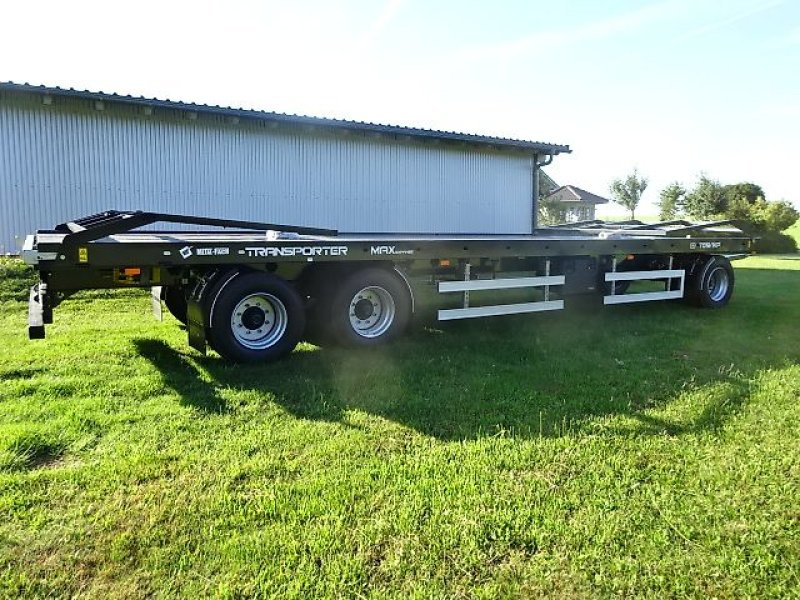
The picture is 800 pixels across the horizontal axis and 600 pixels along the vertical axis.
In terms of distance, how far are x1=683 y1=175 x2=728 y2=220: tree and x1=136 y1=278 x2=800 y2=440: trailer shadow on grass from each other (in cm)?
4068

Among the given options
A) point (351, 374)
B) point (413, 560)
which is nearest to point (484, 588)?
point (413, 560)

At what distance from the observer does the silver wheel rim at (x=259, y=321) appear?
20.3 feet

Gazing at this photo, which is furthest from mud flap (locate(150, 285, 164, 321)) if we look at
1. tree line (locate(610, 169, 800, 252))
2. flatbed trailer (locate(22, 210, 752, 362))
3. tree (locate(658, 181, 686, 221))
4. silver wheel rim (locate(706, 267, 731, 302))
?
tree (locate(658, 181, 686, 221))

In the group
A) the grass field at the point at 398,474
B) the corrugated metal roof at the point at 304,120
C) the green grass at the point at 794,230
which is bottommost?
the grass field at the point at 398,474

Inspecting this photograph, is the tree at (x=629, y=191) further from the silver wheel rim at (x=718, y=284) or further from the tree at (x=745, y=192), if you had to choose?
the silver wheel rim at (x=718, y=284)

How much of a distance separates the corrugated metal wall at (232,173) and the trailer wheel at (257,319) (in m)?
8.04

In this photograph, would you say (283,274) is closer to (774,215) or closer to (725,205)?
(774,215)

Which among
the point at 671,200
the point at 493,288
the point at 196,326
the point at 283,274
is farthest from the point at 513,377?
the point at 671,200

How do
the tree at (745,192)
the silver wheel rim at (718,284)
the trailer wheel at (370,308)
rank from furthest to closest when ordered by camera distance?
the tree at (745,192)
the silver wheel rim at (718,284)
the trailer wheel at (370,308)

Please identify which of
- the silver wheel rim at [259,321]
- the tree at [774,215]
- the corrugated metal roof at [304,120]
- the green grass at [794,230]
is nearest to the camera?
the silver wheel rim at [259,321]

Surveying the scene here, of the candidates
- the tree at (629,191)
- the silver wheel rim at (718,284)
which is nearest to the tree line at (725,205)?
the tree at (629,191)

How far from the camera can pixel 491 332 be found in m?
8.14

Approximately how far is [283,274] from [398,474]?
10.7 feet

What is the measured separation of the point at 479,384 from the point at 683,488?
2.27 m
